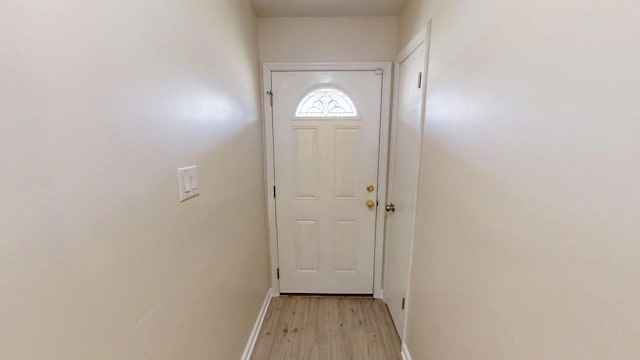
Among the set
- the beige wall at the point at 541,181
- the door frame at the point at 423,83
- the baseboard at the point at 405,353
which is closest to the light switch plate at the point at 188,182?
the beige wall at the point at 541,181

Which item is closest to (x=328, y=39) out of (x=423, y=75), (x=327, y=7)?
(x=327, y=7)

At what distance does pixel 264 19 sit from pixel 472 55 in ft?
5.61

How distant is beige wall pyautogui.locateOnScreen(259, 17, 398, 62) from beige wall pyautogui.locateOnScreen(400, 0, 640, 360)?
0.97 metres

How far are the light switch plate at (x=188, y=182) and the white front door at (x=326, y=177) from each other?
1.22 meters

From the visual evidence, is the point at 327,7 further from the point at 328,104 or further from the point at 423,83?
the point at 423,83

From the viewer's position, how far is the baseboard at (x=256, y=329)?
1.79 metres

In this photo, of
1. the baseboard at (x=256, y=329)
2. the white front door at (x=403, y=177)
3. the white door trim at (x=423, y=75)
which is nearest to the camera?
the white door trim at (x=423, y=75)

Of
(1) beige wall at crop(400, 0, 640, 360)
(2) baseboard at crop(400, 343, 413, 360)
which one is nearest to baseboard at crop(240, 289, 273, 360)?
(2) baseboard at crop(400, 343, 413, 360)

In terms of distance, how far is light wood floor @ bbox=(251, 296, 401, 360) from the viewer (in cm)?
187

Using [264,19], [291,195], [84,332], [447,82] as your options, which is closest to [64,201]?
[84,332]

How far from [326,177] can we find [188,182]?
139 cm

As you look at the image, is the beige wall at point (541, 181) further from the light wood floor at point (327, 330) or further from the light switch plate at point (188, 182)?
the light switch plate at point (188, 182)

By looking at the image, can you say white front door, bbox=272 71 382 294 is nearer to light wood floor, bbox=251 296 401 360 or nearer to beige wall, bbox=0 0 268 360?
light wood floor, bbox=251 296 401 360

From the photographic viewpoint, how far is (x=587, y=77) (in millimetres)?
562
